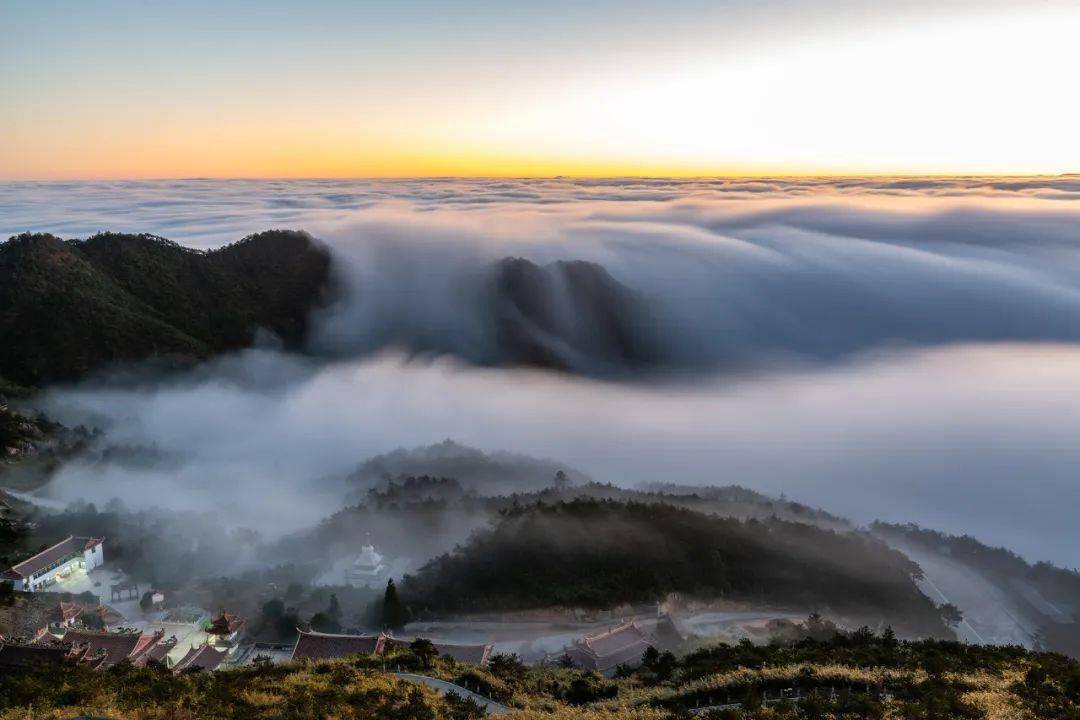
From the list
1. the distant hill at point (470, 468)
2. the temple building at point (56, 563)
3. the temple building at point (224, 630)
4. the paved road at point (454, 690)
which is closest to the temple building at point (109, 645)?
the temple building at point (224, 630)

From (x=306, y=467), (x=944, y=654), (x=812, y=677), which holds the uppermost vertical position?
(x=812, y=677)

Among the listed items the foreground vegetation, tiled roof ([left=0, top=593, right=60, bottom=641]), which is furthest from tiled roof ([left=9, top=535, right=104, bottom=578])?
the foreground vegetation

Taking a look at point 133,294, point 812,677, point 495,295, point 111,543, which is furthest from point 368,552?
point 495,295

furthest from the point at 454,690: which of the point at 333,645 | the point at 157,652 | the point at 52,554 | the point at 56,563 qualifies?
the point at 52,554

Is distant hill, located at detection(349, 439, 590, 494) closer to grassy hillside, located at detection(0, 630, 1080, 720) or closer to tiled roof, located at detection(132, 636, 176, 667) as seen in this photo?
tiled roof, located at detection(132, 636, 176, 667)

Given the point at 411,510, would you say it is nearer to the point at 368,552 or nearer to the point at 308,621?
the point at 368,552

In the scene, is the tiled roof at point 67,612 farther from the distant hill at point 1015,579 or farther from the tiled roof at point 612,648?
the distant hill at point 1015,579

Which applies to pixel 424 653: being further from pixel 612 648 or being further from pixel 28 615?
pixel 28 615
